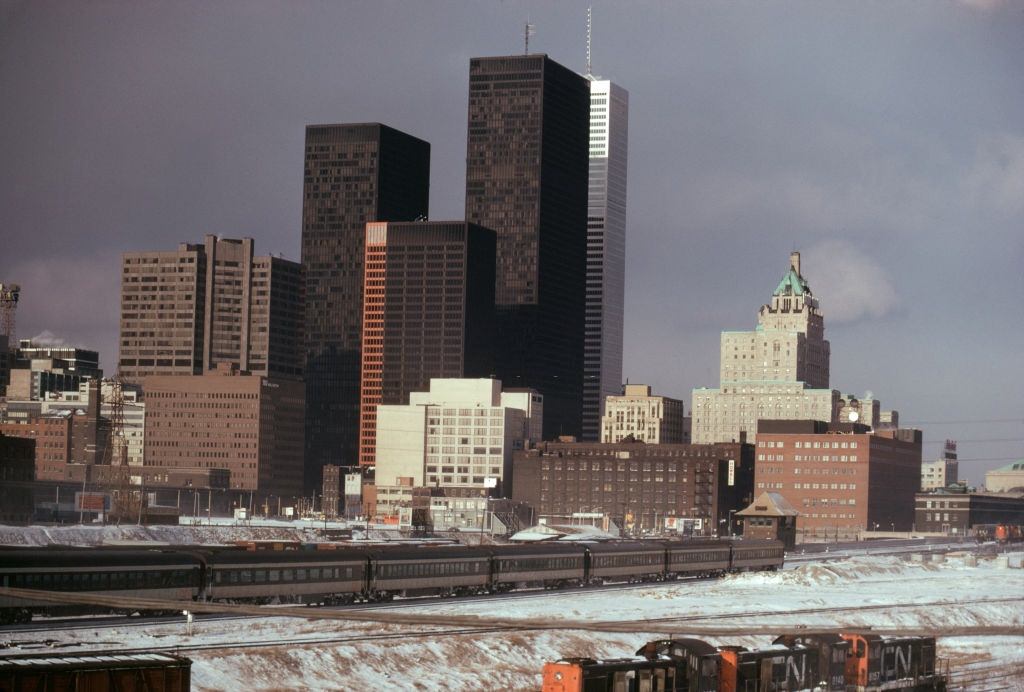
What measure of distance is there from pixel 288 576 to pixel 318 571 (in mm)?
2813

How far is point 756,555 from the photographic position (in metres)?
158

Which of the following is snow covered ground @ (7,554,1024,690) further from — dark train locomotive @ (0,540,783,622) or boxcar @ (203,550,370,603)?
boxcar @ (203,550,370,603)

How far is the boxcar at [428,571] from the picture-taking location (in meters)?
99.6

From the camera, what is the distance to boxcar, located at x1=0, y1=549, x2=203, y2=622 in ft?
252

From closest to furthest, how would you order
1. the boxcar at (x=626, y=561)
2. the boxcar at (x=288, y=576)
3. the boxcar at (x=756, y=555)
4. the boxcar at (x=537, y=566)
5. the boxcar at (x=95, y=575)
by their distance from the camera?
the boxcar at (x=95, y=575) < the boxcar at (x=288, y=576) < the boxcar at (x=537, y=566) < the boxcar at (x=626, y=561) < the boxcar at (x=756, y=555)

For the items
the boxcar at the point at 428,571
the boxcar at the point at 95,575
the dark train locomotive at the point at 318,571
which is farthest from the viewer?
the boxcar at the point at 428,571

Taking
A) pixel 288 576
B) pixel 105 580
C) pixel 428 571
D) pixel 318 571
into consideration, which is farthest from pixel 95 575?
pixel 428 571

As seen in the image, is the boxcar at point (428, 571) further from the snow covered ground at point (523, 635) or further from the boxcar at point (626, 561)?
the boxcar at point (626, 561)

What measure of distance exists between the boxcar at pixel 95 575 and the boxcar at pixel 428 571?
1619cm

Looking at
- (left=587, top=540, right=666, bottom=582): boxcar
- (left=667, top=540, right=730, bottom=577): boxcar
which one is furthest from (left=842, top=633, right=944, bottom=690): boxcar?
(left=667, top=540, right=730, bottom=577): boxcar

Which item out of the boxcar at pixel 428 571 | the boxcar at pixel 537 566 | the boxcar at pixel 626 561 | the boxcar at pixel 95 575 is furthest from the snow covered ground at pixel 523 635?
the boxcar at pixel 95 575

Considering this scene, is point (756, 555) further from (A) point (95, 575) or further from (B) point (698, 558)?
(A) point (95, 575)

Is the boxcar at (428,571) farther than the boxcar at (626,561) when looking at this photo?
No

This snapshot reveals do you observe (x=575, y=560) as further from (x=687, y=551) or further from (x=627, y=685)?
(x=627, y=685)
